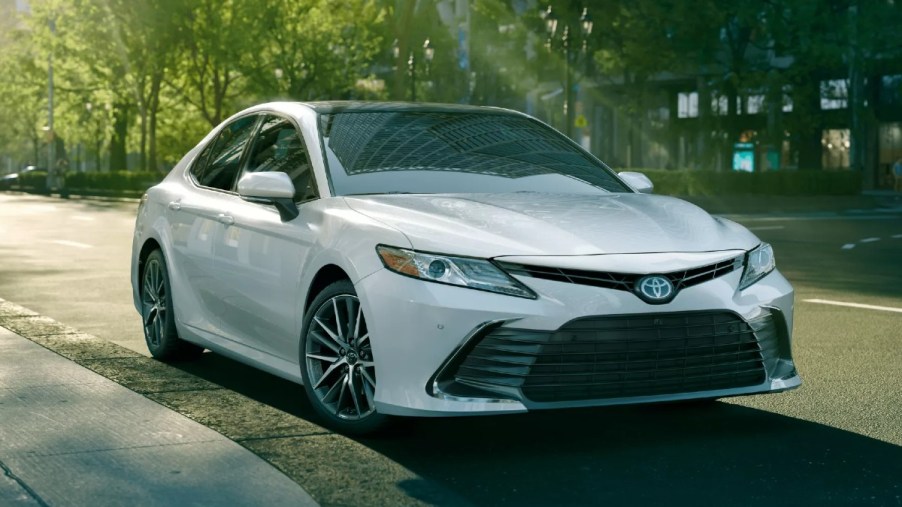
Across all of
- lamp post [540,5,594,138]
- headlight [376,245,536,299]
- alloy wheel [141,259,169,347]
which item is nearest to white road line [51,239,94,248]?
alloy wheel [141,259,169,347]

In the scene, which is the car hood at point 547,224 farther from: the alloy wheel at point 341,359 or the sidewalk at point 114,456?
the sidewalk at point 114,456

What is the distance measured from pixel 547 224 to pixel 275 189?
1.32 meters

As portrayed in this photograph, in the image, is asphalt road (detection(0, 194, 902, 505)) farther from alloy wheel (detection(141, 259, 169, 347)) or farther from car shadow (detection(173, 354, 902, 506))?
alloy wheel (detection(141, 259, 169, 347))

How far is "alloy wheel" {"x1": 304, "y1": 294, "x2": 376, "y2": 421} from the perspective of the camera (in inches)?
221

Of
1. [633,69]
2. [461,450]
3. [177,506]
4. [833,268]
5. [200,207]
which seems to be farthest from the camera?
[633,69]

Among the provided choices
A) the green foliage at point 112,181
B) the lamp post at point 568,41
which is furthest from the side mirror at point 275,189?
the green foliage at point 112,181

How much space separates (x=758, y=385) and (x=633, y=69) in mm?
39794

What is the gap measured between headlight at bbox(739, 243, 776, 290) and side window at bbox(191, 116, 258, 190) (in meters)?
2.81

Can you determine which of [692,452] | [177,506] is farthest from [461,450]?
[177,506]

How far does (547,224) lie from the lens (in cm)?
559

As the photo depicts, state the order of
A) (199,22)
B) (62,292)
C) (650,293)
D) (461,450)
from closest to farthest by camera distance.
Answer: (650,293)
(461,450)
(62,292)
(199,22)

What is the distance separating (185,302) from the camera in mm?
7402

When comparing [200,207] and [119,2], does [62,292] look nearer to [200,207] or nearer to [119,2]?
[200,207]

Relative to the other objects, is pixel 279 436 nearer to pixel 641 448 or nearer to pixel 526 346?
pixel 526 346
